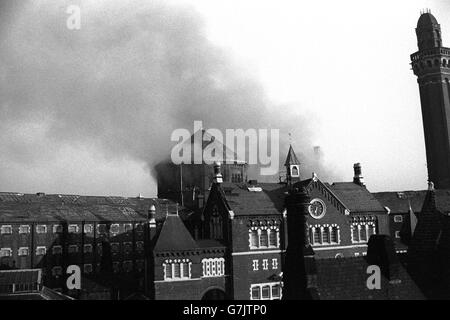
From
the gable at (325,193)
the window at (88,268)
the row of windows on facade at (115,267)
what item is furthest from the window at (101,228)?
the gable at (325,193)

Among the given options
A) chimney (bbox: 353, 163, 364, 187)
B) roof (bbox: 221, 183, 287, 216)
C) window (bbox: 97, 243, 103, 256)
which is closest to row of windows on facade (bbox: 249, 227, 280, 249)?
roof (bbox: 221, 183, 287, 216)

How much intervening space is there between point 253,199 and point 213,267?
9.34 m

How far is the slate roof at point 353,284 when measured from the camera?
21.5 m

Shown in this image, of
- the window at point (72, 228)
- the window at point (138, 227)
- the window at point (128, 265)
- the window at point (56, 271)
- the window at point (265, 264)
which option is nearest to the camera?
the window at point (265, 264)

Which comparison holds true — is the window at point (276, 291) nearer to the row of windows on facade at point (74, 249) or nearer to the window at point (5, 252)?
the row of windows on facade at point (74, 249)

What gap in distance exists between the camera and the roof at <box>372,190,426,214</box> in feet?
222

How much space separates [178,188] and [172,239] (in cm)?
3590

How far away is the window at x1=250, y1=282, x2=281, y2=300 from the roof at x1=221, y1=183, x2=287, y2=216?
788 cm

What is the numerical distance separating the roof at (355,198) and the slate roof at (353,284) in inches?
1290

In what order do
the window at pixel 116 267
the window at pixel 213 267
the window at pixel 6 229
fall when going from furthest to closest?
the window at pixel 116 267
the window at pixel 6 229
the window at pixel 213 267

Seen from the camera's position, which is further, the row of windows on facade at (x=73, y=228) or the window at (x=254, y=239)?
the row of windows on facade at (x=73, y=228)

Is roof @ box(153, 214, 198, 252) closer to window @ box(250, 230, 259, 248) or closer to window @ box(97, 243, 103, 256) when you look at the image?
window @ box(250, 230, 259, 248)

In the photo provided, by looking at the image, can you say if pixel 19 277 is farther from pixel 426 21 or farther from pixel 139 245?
pixel 426 21
